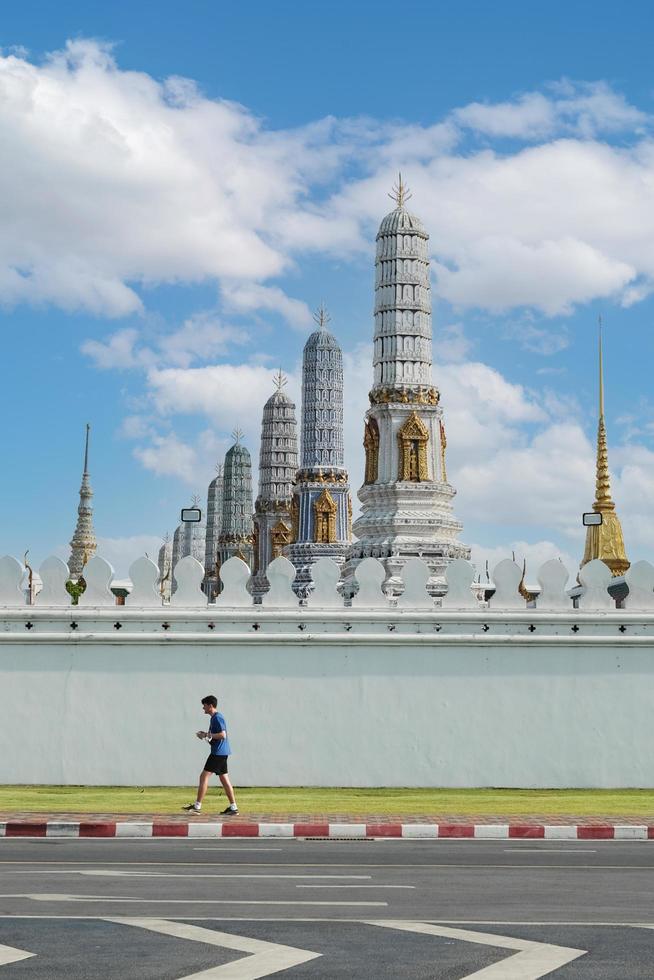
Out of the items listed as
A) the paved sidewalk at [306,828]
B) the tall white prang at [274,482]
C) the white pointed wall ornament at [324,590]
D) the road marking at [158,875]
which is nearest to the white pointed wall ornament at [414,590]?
the white pointed wall ornament at [324,590]

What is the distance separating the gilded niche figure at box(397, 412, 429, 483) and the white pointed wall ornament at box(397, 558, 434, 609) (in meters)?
24.0

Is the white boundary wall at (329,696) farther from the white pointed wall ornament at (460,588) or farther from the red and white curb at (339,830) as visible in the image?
the red and white curb at (339,830)

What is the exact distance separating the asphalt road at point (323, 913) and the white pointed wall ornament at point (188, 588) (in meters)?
6.43

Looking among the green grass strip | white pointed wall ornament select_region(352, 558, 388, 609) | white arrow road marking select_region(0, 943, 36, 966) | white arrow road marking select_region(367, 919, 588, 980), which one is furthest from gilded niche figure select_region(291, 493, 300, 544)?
white arrow road marking select_region(0, 943, 36, 966)

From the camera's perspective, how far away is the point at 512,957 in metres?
6.77

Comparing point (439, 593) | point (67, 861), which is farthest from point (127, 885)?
point (439, 593)

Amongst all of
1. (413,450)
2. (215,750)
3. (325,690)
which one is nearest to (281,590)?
(325,690)

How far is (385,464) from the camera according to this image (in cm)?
4334

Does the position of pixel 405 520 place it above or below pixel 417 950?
above

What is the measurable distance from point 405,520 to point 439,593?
154 inches

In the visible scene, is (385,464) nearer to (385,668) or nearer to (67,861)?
(385,668)

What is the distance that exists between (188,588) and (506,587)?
4315mm

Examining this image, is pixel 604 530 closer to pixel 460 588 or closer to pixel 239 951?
pixel 460 588

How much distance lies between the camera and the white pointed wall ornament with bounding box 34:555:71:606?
18.7 m
